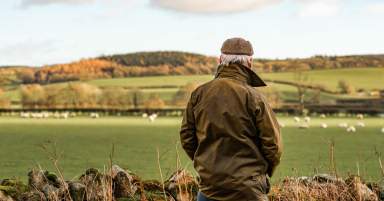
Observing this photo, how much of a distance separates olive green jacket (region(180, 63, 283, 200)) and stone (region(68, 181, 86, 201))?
246 centimetres

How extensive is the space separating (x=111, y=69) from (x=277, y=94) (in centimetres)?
4910

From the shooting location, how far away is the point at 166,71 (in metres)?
92.5

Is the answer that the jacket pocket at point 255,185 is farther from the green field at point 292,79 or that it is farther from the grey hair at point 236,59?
the green field at point 292,79

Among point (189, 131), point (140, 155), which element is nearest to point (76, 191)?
point (189, 131)

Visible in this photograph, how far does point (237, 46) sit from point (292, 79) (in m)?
76.1

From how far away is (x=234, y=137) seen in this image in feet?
7.89

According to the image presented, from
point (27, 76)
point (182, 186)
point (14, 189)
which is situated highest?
point (14, 189)

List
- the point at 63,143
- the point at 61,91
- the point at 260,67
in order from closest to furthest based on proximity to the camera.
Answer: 1. the point at 63,143
2. the point at 61,91
3. the point at 260,67

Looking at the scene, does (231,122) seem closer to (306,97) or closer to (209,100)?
(209,100)

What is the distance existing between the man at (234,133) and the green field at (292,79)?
61.2 m

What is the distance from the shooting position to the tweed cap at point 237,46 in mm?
2535

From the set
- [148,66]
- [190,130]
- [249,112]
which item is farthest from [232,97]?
[148,66]

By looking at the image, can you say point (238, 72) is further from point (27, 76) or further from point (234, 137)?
point (27, 76)

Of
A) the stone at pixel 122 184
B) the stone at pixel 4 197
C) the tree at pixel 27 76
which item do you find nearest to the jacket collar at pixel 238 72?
the stone at pixel 122 184
